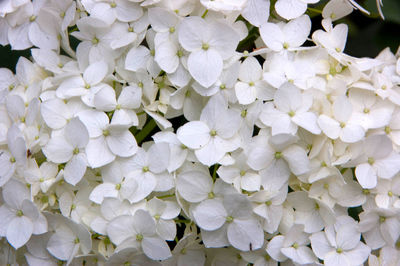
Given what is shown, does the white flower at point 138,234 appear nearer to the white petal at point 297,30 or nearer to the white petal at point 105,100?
the white petal at point 105,100

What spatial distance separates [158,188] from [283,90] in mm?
168

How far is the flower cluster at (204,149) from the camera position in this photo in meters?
0.64

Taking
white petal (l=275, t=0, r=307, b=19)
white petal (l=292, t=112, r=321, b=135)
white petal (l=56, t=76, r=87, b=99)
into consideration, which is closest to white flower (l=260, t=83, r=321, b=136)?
white petal (l=292, t=112, r=321, b=135)

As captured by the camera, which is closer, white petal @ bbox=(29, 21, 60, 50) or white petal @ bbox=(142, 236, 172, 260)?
white petal @ bbox=(142, 236, 172, 260)

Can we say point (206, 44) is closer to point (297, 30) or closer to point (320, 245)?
point (297, 30)

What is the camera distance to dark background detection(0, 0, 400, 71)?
0.94m

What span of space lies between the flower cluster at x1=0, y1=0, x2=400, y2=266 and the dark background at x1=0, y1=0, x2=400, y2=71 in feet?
0.84

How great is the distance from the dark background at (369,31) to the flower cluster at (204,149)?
0.84 ft

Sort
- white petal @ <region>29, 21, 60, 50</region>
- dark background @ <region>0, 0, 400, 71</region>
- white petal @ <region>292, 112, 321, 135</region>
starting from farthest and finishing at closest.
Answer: dark background @ <region>0, 0, 400, 71</region>, white petal @ <region>29, 21, 60, 50</region>, white petal @ <region>292, 112, 321, 135</region>

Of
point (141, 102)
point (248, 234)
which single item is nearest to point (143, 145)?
point (141, 102)

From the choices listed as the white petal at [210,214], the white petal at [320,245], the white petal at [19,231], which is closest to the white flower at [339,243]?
the white petal at [320,245]

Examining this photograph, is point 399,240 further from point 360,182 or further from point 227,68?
point 227,68

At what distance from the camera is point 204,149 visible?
64 centimetres

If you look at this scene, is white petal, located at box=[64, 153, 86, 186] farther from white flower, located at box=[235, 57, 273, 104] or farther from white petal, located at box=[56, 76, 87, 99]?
white flower, located at box=[235, 57, 273, 104]
